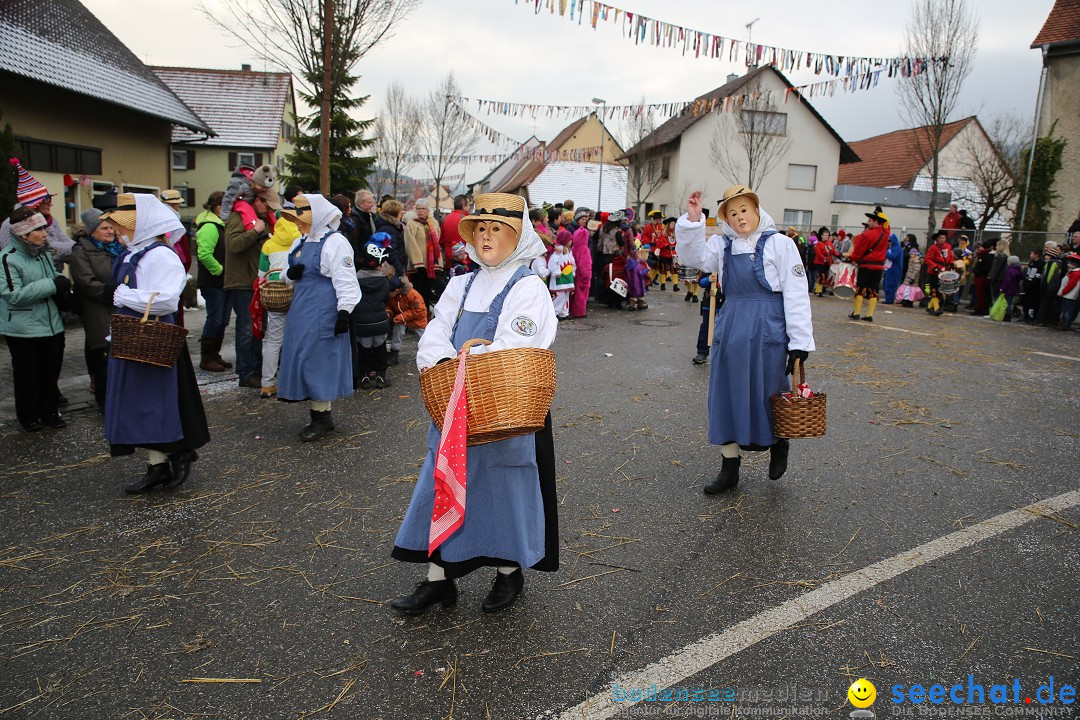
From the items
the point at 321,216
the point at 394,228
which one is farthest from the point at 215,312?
the point at 321,216

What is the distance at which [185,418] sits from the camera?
496cm

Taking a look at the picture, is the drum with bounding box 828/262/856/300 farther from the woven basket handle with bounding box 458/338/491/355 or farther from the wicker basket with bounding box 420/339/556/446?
the wicker basket with bounding box 420/339/556/446

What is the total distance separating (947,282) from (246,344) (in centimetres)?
1471

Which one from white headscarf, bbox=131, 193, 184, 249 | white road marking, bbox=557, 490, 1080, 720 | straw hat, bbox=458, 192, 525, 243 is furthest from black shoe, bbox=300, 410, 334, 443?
white road marking, bbox=557, 490, 1080, 720

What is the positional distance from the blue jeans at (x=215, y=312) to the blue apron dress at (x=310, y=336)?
2.86 m

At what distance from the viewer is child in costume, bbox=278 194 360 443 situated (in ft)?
19.6

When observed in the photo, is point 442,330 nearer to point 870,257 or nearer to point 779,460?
point 779,460

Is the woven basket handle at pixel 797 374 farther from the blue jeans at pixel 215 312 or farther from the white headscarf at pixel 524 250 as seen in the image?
the blue jeans at pixel 215 312

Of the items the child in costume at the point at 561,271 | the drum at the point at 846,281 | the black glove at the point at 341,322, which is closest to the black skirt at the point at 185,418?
the black glove at the point at 341,322

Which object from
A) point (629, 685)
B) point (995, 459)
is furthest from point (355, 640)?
point (995, 459)

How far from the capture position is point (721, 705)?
9.27 feet

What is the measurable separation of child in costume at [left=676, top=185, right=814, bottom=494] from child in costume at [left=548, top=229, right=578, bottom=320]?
26.8 feet

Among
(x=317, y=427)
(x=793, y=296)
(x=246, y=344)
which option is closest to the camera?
(x=793, y=296)

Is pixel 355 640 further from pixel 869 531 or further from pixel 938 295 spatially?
pixel 938 295
